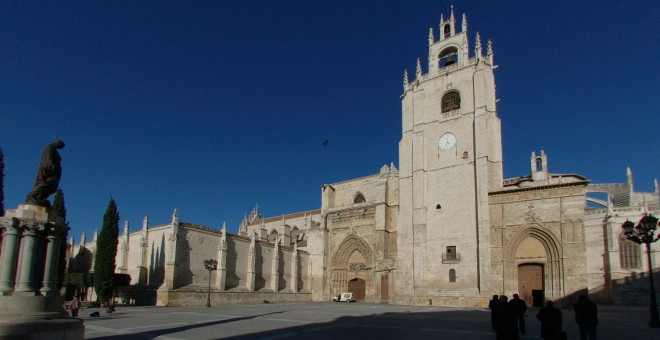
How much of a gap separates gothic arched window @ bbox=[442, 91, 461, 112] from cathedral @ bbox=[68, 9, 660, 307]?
109 millimetres

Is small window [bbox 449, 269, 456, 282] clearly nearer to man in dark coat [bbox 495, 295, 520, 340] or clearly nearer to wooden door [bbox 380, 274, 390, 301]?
wooden door [bbox 380, 274, 390, 301]

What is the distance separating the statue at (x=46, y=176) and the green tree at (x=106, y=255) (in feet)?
62.1

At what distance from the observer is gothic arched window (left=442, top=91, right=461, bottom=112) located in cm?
3350

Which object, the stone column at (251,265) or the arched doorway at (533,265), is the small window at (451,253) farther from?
the stone column at (251,265)

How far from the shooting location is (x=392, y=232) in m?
36.0

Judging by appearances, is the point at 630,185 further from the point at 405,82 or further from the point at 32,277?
the point at 32,277

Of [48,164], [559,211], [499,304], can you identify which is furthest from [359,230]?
[48,164]

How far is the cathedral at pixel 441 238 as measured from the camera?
84.3 feet

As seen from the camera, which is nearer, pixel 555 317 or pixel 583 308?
pixel 555 317

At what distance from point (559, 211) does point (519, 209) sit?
2415 millimetres

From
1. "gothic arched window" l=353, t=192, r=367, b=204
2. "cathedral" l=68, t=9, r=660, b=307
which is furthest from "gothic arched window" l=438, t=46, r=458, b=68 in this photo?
"gothic arched window" l=353, t=192, r=367, b=204

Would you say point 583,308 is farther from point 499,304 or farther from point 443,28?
point 443,28

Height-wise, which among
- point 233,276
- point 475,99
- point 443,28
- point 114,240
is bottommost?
point 233,276

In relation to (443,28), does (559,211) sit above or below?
below
